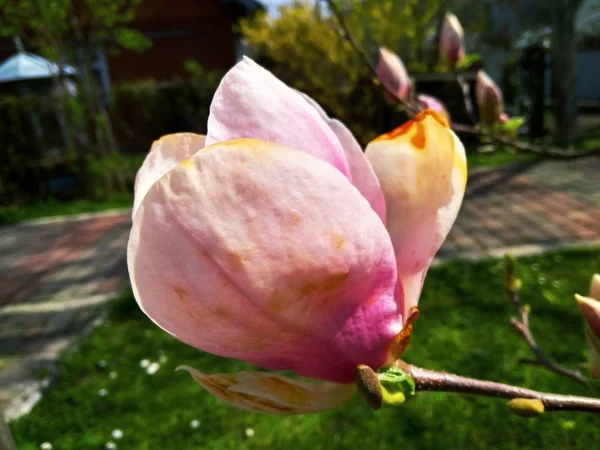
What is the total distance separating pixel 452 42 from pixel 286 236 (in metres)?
1.32

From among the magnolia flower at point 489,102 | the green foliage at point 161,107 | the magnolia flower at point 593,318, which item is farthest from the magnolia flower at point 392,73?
the green foliage at point 161,107

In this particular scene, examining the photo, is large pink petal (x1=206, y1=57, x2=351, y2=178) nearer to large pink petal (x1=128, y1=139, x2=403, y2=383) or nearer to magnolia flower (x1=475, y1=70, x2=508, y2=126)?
large pink petal (x1=128, y1=139, x2=403, y2=383)

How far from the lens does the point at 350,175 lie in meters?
0.39

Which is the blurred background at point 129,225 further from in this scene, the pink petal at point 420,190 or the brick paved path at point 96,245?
the pink petal at point 420,190

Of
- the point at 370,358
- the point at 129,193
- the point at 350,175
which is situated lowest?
the point at 129,193

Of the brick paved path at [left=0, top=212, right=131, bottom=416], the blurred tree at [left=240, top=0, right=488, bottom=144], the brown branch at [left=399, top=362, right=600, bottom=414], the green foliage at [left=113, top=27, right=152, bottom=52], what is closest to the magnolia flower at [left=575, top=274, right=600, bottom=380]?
the brown branch at [left=399, top=362, right=600, bottom=414]

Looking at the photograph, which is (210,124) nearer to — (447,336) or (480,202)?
(447,336)

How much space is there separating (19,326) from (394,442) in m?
2.18

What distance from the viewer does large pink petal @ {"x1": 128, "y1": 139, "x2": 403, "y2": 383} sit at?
0.31 metres

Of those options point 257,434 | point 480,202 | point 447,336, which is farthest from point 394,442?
point 480,202

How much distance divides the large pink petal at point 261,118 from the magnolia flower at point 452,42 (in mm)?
1237

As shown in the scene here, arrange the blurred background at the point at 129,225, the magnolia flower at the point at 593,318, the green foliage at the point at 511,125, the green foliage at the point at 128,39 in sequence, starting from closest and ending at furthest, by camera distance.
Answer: the magnolia flower at the point at 593,318, the green foliage at the point at 511,125, the blurred background at the point at 129,225, the green foliage at the point at 128,39

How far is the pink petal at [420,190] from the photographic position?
40 centimetres

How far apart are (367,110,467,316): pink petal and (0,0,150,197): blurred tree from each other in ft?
18.0
